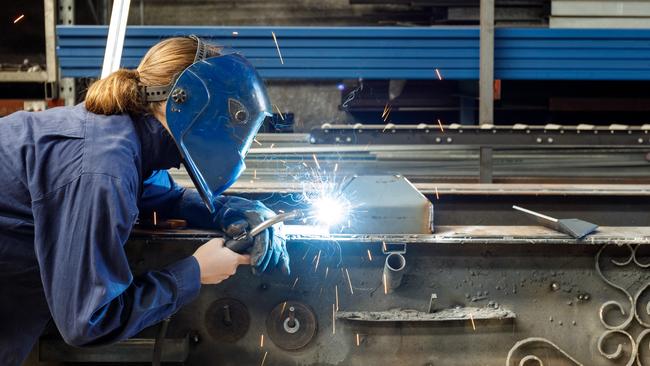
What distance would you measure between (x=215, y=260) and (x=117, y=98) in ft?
1.50

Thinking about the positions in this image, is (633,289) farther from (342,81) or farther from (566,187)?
(342,81)

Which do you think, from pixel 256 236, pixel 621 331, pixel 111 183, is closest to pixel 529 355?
pixel 621 331

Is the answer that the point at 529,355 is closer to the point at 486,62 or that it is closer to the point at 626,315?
the point at 626,315

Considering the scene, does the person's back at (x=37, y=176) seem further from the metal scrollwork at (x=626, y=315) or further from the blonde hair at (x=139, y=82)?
the metal scrollwork at (x=626, y=315)

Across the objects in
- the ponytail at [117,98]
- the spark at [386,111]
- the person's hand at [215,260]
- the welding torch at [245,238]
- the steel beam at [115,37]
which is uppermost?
the steel beam at [115,37]

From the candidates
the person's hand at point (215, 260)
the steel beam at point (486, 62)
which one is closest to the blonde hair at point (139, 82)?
the person's hand at point (215, 260)

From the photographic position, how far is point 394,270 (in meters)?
2.04

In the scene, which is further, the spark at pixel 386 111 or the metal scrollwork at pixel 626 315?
the spark at pixel 386 111

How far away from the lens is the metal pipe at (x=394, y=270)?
204 cm

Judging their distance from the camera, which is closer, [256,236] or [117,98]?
[117,98]

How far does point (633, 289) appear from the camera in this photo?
7.10 ft

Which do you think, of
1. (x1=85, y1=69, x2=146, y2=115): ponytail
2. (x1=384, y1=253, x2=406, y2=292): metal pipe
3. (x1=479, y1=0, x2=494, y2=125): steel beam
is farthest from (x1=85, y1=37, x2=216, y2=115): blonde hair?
(x1=479, y1=0, x2=494, y2=125): steel beam

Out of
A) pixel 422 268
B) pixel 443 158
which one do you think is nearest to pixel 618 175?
pixel 443 158

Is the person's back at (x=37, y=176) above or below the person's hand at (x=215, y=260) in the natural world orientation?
above
